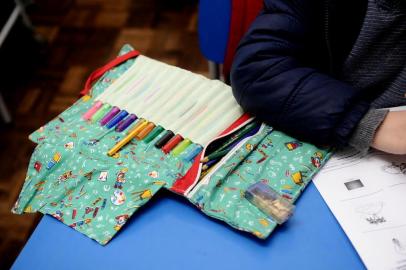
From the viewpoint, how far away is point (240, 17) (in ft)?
2.95

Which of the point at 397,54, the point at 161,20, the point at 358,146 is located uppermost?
→ the point at 397,54

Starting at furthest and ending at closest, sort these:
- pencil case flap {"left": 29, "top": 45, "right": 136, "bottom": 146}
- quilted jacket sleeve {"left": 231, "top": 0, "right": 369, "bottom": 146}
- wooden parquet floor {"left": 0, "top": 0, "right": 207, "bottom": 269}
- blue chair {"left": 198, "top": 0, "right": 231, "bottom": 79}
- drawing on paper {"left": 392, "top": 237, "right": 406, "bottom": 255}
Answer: wooden parquet floor {"left": 0, "top": 0, "right": 207, "bottom": 269} → blue chair {"left": 198, "top": 0, "right": 231, "bottom": 79} → pencil case flap {"left": 29, "top": 45, "right": 136, "bottom": 146} → quilted jacket sleeve {"left": 231, "top": 0, "right": 369, "bottom": 146} → drawing on paper {"left": 392, "top": 237, "right": 406, "bottom": 255}

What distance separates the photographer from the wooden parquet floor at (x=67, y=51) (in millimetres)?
1652

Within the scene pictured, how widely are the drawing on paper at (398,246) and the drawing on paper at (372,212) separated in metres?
0.03

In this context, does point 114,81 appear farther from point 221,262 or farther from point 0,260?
point 0,260

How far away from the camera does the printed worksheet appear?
0.57m

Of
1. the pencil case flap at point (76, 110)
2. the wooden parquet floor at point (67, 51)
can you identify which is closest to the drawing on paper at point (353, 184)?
the pencil case flap at point (76, 110)

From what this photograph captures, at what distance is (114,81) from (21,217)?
2.61 feet

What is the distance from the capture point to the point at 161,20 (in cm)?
208

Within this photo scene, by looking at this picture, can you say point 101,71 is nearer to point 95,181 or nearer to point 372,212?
point 95,181

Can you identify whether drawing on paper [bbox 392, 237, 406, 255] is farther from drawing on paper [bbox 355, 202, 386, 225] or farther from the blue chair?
the blue chair

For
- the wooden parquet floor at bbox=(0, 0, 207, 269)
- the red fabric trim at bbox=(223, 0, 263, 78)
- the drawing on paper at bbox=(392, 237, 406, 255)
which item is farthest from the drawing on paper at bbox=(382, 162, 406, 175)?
the wooden parquet floor at bbox=(0, 0, 207, 269)

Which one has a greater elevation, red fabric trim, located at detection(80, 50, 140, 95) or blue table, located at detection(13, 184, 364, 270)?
red fabric trim, located at detection(80, 50, 140, 95)

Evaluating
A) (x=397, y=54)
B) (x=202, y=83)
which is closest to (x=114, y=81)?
(x=202, y=83)
